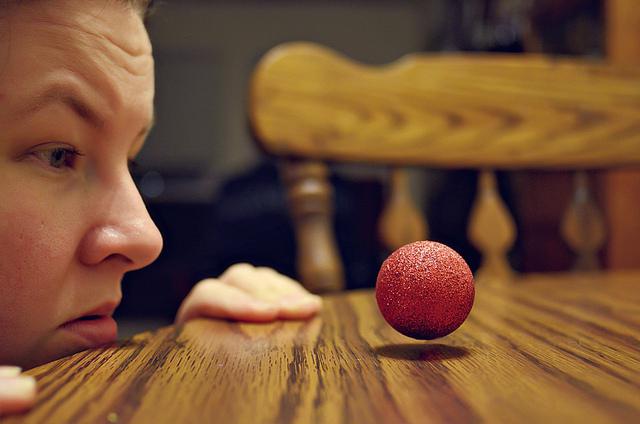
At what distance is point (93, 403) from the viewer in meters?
0.33

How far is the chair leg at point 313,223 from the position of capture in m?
0.97

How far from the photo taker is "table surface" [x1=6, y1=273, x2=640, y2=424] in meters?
0.30

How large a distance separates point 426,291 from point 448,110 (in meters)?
0.65

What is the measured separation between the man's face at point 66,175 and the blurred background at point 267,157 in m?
0.19

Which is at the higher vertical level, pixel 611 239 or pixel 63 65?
pixel 63 65

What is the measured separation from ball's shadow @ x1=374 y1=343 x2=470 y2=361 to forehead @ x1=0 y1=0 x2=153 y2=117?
11.8 inches

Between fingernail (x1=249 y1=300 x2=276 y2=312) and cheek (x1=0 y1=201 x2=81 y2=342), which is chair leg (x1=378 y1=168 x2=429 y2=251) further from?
cheek (x1=0 y1=201 x2=81 y2=342)

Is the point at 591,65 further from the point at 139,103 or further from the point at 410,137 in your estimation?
the point at 139,103

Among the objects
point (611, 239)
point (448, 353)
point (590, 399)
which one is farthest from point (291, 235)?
point (590, 399)

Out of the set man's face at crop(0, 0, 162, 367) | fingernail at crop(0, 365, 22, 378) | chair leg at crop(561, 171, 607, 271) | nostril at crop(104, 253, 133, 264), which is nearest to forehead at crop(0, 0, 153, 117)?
man's face at crop(0, 0, 162, 367)

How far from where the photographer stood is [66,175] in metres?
0.54

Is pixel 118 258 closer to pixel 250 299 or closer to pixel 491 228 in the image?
pixel 250 299

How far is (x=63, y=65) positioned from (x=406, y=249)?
30 centimetres

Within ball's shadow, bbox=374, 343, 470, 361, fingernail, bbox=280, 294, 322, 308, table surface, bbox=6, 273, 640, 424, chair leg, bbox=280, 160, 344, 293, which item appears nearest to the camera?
table surface, bbox=6, 273, 640, 424
